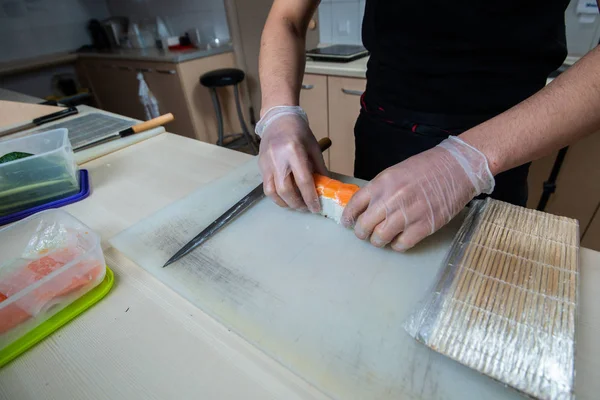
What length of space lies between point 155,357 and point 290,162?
359 mm

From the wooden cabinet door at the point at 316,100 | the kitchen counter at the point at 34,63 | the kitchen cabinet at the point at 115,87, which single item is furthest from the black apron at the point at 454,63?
the kitchen counter at the point at 34,63

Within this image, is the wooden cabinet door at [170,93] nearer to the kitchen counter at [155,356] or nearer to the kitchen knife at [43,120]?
the kitchen knife at [43,120]

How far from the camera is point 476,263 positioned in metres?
0.41

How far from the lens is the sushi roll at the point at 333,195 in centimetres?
52

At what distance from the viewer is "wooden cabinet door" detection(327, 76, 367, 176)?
1.52m

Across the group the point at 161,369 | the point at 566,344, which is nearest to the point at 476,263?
the point at 566,344

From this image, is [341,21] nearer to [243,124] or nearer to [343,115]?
[343,115]

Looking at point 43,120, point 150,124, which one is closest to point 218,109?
point 43,120

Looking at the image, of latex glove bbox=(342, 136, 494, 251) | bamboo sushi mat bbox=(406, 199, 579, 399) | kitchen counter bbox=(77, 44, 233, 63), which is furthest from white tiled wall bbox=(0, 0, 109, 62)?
bamboo sushi mat bbox=(406, 199, 579, 399)

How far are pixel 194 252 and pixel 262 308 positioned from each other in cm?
17

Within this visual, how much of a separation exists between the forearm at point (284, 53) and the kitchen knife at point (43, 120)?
84 centimetres

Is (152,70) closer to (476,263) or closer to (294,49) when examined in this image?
(294,49)

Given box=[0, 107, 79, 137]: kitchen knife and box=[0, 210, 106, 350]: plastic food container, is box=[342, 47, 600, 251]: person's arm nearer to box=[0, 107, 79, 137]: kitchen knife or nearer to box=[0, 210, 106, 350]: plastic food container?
box=[0, 210, 106, 350]: plastic food container

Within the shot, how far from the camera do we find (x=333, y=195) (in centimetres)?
53
